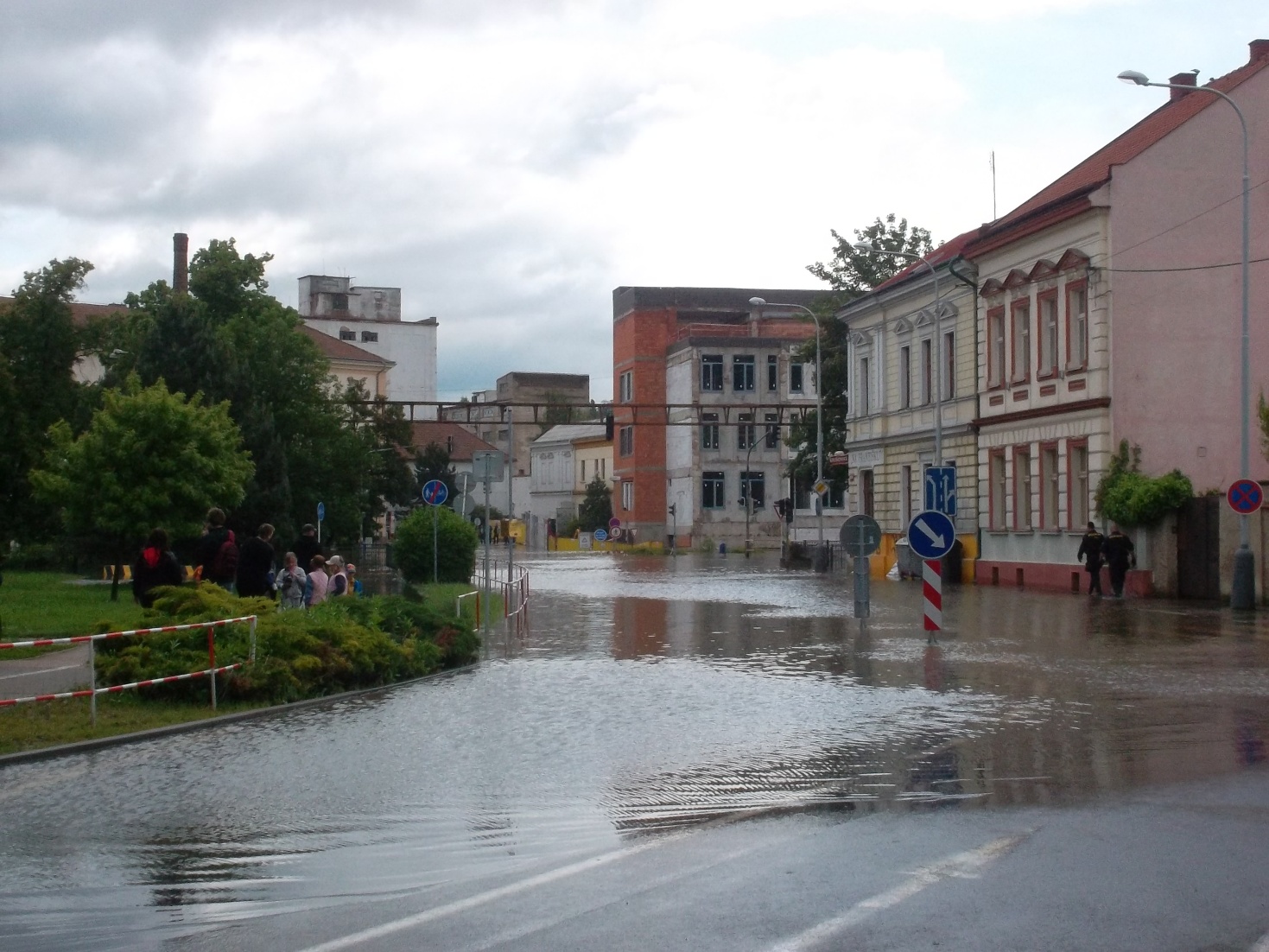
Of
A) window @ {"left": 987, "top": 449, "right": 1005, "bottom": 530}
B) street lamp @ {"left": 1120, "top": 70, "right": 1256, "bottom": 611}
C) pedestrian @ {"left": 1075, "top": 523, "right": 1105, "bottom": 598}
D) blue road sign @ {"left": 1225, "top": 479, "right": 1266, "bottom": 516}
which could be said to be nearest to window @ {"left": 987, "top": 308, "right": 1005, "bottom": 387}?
window @ {"left": 987, "top": 449, "right": 1005, "bottom": 530}

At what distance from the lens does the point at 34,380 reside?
5444 cm

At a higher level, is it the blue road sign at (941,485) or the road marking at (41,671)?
the blue road sign at (941,485)

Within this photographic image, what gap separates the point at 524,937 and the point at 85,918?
6.92ft

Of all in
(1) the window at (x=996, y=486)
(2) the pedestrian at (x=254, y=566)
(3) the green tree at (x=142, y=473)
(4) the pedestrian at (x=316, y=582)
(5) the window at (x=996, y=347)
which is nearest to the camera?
(2) the pedestrian at (x=254, y=566)

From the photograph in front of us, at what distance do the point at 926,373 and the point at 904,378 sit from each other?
7.08 ft

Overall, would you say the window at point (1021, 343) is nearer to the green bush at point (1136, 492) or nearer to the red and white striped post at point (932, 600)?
the green bush at point (1136, 492)

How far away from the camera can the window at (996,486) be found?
47.1 m

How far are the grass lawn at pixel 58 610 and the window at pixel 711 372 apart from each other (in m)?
61.1

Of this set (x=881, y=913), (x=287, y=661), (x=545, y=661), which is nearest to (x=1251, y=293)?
(x=545, y=661)

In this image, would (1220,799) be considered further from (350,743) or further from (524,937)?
(350,743)

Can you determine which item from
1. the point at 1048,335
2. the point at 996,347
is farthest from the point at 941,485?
the point at 996,347

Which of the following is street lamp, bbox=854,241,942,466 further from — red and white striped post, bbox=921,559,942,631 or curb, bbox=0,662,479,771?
curb, bbox=0,662,479,771

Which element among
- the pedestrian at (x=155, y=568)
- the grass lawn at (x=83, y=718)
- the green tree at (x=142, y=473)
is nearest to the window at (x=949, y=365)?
the green tree at (x=142, y=473)

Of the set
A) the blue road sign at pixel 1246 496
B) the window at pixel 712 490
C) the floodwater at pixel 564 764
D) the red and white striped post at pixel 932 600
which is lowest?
the floodwater at pixel 564 764
